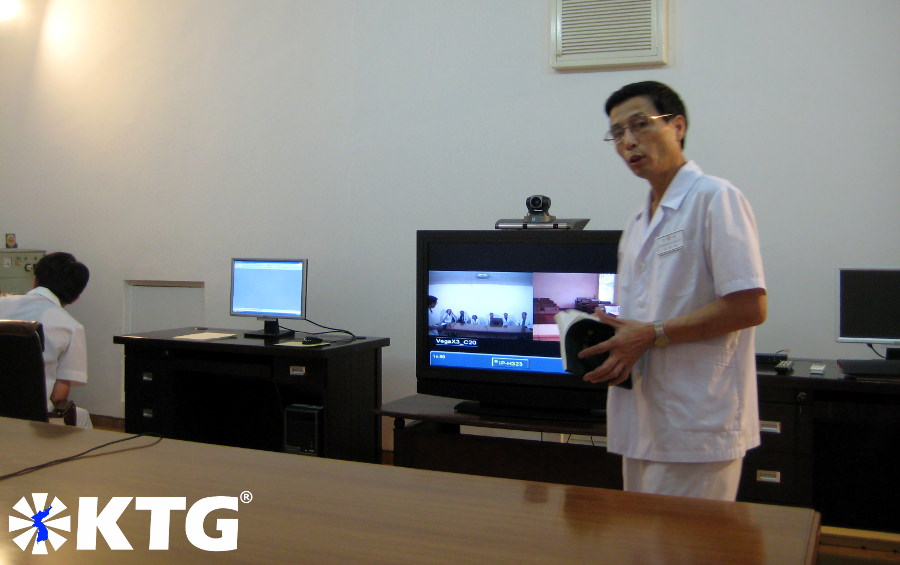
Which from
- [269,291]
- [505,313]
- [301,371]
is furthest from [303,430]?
[505,313]

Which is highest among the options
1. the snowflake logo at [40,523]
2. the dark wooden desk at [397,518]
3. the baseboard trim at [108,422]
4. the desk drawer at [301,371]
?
the dark wooden desk at [397,518]

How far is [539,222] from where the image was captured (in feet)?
10.5

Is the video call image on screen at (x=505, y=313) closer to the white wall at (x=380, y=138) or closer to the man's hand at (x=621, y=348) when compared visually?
the white wall at (x=380, y=138)

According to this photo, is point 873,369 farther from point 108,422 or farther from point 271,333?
point 108,422

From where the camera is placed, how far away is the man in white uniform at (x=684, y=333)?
1.68 m

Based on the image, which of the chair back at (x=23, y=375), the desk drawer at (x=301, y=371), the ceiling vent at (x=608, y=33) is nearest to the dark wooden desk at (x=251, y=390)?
A: the desk drawer at (x=301, y=371)

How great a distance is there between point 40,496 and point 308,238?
321cm

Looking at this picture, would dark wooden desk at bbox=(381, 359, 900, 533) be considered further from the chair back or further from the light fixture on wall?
the light fixture on wall

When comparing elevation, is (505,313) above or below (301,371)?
above

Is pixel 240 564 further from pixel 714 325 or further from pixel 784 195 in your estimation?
pixel 784 195

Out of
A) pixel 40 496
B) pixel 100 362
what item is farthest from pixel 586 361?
pixel 100 362

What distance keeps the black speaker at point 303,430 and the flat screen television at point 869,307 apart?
2251mm

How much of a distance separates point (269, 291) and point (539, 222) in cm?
157

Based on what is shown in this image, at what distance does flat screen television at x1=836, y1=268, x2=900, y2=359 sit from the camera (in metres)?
2.99
